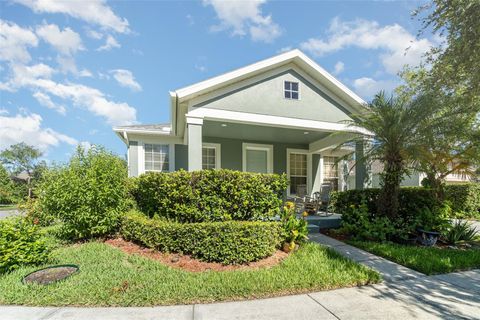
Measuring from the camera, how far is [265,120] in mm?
7988

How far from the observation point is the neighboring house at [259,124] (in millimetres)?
7496

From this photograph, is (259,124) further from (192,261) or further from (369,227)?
(192,261)

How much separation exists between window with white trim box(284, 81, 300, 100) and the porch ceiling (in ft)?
4.11

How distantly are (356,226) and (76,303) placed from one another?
258 inches

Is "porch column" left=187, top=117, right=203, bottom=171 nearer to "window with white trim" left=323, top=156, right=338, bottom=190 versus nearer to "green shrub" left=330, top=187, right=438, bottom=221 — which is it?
"green shrub" left=330, top=187, right=438, bottom=221

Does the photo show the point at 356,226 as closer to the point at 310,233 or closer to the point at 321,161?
the point at 310,233

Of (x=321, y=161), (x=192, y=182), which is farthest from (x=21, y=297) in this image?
(x=321, y=161)

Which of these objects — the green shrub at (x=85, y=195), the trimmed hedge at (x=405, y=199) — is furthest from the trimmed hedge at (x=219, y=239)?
the trimmed hedge at (x=405, y=199)

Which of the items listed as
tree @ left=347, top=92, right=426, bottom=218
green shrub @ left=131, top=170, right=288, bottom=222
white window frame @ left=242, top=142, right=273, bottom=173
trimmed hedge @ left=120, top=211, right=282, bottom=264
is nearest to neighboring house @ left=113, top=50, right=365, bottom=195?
white window frame @ left=242, top=142, right=273, bottom=173

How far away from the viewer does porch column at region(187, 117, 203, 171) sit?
6.96 m

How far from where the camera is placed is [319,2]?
7.84 meters

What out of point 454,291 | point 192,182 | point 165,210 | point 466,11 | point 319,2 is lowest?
point 454,291

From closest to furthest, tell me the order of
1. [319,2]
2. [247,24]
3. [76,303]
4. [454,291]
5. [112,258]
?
[76,303] < [454,291] < [112,258] < [319,2] < [247,24]

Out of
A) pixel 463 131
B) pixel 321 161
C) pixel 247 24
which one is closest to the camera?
pixel 463 131
